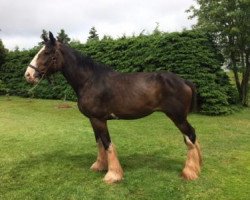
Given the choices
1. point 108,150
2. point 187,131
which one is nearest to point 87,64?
point 108,150

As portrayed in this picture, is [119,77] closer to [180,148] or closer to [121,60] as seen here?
[180,148]

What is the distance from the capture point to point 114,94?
7508 mm

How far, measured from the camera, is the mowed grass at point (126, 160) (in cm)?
696

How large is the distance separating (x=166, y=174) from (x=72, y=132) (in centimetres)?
538

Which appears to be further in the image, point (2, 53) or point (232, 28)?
point (2, 53)

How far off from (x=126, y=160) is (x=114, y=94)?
2.18m

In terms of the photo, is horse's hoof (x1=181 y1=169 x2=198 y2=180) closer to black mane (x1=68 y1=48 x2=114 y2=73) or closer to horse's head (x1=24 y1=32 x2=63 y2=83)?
black mane (x1=68 y1=48 x2=114 y2=73)

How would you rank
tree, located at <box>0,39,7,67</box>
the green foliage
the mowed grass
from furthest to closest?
tree, located at <box>0,39,7,67</box>
the green foliage
the mowed grass

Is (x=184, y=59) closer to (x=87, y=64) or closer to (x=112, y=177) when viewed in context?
(x=87, y=64)

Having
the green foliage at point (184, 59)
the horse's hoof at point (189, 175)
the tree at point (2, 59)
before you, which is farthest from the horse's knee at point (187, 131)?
the tree at point (2, 59)

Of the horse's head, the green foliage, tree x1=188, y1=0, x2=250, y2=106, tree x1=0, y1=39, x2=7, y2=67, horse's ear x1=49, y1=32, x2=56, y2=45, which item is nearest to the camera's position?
horse's ear x1=49, y1=32, x2=56, y2=45

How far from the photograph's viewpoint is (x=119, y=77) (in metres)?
7.69

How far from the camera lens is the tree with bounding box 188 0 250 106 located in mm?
18609

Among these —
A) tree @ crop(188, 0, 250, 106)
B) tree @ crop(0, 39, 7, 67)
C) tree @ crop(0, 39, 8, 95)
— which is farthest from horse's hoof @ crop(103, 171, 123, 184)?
tree @ crop(0, 39, 7, 67)
